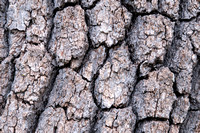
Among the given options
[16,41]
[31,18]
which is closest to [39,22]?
[31,18]

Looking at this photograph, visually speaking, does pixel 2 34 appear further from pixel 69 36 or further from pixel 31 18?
pixel 69 36

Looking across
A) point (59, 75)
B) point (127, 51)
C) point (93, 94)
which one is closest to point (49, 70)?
point (59, 75)

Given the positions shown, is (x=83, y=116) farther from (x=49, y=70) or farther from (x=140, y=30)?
(x=140, y=30)

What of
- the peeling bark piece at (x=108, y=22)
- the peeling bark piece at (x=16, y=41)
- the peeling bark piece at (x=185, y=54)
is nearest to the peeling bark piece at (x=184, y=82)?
the peeling bark piece at (x=185, y=54)

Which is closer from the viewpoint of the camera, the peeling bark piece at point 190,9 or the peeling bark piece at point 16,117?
the peeling bark piece at point 16,117

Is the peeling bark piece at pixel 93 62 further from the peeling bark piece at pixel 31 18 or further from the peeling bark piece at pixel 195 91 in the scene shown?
the peeling bark piece at pixel 195 91

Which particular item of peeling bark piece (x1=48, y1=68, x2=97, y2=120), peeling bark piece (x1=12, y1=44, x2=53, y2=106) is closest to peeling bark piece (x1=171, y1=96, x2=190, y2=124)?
peeling bark piece (x1=48, y1=68, x2=97, y2=120)
